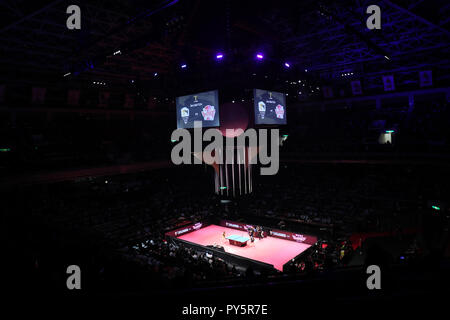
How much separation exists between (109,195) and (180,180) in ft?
20.1

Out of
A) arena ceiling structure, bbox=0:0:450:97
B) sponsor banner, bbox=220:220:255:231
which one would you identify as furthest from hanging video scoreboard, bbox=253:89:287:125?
sponsor banner, bbox=220:220:255:231

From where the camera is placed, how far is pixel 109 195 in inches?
730

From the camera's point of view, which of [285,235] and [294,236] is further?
[285,235]

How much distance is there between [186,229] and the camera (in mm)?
18297

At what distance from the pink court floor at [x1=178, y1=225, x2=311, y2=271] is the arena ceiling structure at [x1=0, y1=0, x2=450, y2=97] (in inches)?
339

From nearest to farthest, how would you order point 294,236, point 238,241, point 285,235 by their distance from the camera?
point 238,241
point 294,236
point 285,235

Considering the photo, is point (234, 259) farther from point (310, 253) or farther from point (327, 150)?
point (327, 150)

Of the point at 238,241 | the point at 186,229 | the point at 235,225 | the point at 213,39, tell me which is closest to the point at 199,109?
the point at 213,39

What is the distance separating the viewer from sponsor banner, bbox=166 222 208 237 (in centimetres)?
1722

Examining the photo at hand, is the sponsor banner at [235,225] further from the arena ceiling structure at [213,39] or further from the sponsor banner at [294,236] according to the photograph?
the arena ceiling structure at [213,39]

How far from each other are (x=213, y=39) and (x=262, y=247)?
1088 centimetres

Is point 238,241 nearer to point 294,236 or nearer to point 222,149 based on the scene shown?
point 294,236

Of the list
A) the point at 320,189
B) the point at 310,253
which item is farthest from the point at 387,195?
the point at 310,253
